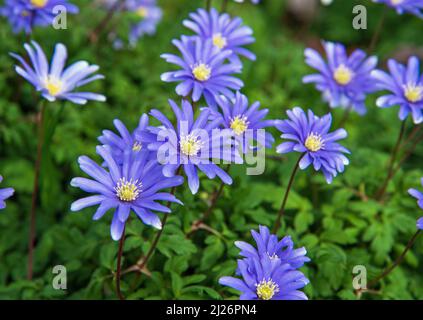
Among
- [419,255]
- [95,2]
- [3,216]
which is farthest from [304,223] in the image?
[95,2]

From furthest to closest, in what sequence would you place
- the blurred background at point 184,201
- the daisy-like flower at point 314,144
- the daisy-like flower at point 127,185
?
the blurred background at point 184,201 → the daisy-like flower at point 314,144 → the daisy-like flower at point 127,185

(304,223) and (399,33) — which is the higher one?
(399,33)

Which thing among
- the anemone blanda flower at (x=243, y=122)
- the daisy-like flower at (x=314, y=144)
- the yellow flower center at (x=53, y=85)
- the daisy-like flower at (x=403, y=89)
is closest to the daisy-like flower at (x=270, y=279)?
the daisy-like flower at (x=314, y=144)

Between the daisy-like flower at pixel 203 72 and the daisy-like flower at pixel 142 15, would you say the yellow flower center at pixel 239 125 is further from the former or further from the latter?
the daisy-like flower at pixel 142 15

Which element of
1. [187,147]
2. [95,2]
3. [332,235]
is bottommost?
[332,235]

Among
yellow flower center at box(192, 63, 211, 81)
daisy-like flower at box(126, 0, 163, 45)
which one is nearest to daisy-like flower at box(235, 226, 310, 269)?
yellow flower center at box(192, 63, 211, 81)

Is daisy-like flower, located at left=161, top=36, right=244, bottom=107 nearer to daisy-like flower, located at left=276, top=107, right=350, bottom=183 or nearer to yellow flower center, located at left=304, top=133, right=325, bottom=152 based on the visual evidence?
daisy-like flower, located at left=276, top=107, right=350, bottom=183
